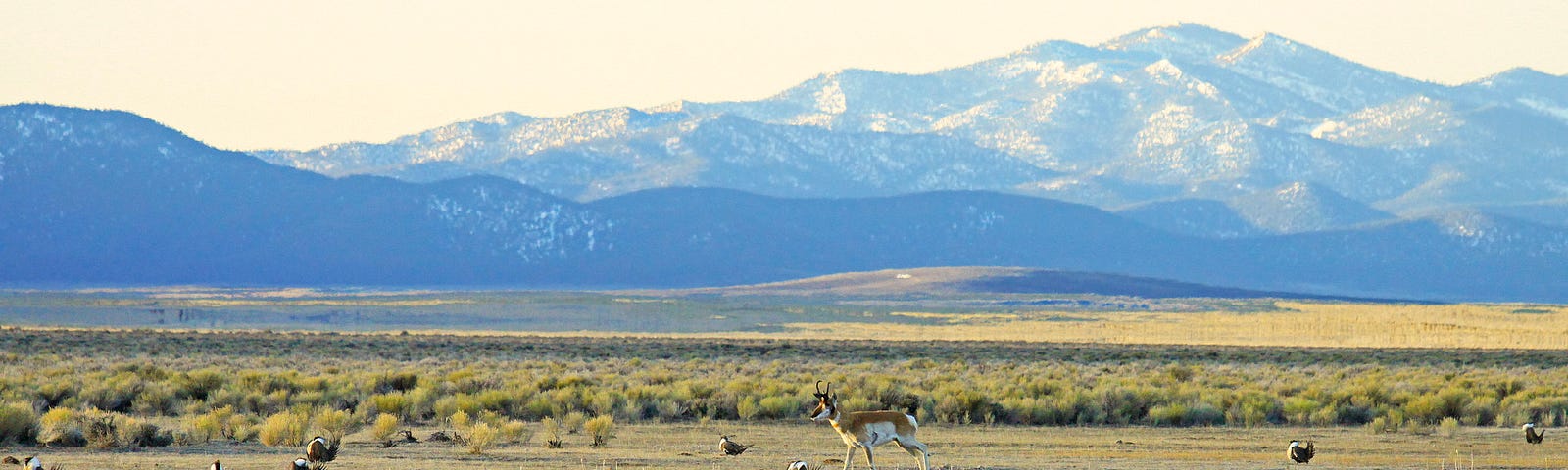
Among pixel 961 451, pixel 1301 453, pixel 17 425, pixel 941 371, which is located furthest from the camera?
pixel 941 371

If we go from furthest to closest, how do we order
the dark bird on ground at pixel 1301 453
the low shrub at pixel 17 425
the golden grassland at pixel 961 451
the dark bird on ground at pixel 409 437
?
the dark bird on ground at pixel 409 437
the low shrub at pixel 17 425
the dark bird on ground at pixel 1301 453
the golden grassland at pixel 961 451

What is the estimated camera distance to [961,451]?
23.1 m

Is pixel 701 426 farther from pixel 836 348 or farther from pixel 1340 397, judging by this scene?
pixel 836 348

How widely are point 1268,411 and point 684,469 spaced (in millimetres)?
11735

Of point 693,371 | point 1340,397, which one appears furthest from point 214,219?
point 1340,397

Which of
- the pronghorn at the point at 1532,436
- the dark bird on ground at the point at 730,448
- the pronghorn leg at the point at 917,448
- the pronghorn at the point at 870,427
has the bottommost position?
the dark bird on ground at the point at 730,448

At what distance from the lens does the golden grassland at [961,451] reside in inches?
820

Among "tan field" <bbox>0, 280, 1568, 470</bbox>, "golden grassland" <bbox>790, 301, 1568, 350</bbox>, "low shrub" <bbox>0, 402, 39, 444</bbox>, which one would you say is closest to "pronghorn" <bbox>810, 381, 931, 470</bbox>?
"tan field" <bbox>0, 280, 1568, 470</bbox>

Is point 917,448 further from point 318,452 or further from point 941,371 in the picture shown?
point 941,371

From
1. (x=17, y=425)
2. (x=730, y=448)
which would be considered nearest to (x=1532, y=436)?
(x=730, y=448)

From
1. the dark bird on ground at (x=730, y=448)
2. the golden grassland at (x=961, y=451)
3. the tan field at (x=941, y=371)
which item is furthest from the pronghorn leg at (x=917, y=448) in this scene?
the dark bird on ground at (x=730, y=448)

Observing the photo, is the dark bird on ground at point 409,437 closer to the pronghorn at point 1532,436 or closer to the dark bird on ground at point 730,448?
the dark bird on ground at point 730,448

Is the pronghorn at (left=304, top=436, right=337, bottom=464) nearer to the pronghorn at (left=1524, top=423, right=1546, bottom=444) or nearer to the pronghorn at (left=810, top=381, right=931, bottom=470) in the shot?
the pronghorn at (left=810, top=381, right=931, bottom=470)

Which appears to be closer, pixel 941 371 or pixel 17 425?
pixel 17 425
